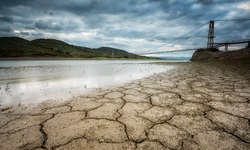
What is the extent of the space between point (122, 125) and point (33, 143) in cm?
89

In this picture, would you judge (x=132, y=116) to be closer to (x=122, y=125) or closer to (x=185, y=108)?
(x=122, y=125)

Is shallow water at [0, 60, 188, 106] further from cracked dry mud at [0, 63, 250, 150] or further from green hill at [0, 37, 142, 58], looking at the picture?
green hill at [0, 37, 142, 58]

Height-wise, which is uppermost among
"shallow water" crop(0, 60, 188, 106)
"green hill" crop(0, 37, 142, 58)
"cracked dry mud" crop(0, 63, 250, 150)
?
"green hill" crop(0, 37, 142, 58)

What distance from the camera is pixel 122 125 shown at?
1.26 m

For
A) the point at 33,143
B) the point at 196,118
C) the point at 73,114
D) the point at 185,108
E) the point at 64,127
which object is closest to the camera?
the point at 33,143

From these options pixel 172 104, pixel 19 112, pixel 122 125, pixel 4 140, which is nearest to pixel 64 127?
pixel 4 140

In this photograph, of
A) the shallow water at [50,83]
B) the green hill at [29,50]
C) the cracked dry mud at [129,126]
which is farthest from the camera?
the green hill at [29,50]

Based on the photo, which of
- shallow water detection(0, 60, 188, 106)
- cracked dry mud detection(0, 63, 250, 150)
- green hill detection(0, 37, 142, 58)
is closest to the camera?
cracked dry mud detection(0, 63, 250, 150)

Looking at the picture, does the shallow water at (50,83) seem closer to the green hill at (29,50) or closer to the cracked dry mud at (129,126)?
the cracked dry mud at (129,126)

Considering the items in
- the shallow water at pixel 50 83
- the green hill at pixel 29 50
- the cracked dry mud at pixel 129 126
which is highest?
the green hill at pixel 29 50

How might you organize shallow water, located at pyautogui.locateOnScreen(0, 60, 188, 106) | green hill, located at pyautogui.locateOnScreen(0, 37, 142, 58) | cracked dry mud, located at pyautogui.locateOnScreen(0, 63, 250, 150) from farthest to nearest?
green hill, located at pyautogui.locateOnScreen(0, 37, 142, 58) → shallow water, located at pyautogui.locateOnScreen(0, 60, 188, 106) → cracked dry mud, located at pyautogui.locateOnScreen(0, 63, 250, 150)

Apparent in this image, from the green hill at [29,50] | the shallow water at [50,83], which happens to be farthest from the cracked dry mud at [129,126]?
the green hill at [29,50]

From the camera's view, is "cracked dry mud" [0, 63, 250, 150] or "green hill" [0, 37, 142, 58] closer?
"cracked dry mud" [0, 63, 250, 150]

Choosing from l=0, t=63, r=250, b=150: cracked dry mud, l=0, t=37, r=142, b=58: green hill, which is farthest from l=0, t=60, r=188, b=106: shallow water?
l=0, t=37, r=142, b=58: green hill
